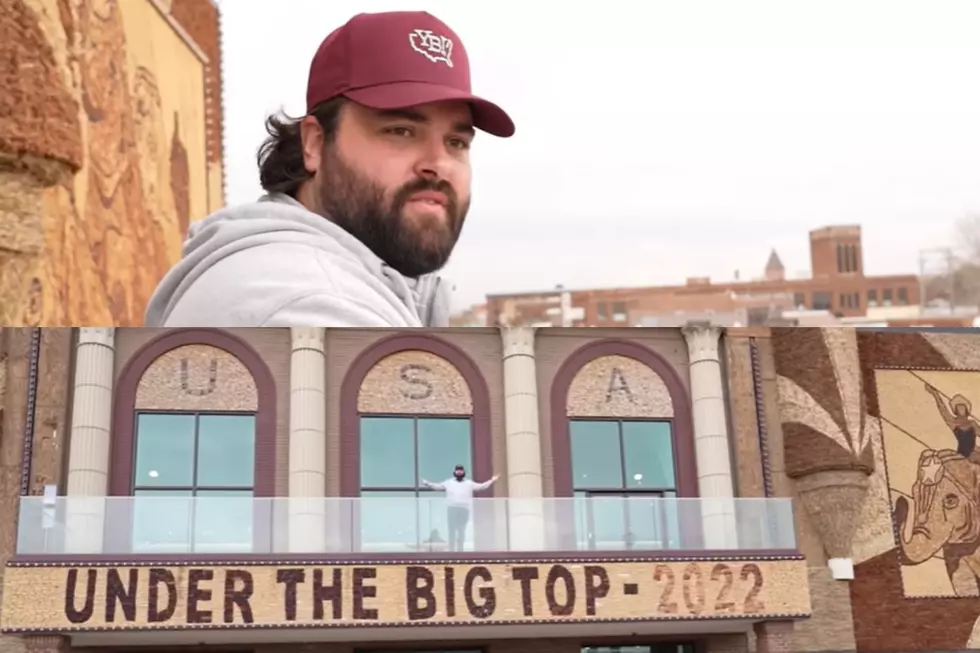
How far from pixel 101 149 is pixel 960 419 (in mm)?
17764

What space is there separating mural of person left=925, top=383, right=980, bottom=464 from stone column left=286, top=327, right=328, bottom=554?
1133 centimetres

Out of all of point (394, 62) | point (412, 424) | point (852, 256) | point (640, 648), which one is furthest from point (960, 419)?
point (394, 62)

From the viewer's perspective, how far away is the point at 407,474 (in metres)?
23.8

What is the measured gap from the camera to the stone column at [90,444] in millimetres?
21891

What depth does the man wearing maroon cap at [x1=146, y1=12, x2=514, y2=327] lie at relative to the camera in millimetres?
9719

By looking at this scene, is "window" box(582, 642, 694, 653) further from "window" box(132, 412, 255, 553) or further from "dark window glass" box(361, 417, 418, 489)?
"window" box(132, 412, 255, 553)

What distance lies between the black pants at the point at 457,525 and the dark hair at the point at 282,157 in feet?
42.8

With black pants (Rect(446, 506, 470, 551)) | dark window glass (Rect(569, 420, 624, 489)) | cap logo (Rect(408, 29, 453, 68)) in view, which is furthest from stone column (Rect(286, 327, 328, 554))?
cap logo (Rect(408, 29, 453, 68))

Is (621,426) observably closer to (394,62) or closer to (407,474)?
(407,474)

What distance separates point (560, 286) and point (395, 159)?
4659mm

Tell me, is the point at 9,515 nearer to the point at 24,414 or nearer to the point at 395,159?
the point at 24,414

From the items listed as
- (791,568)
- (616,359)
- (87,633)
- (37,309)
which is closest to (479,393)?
(616,359)

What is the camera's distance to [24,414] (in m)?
23.4

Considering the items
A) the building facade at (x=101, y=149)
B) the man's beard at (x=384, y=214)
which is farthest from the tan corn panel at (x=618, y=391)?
the man's beard at (x=384, y=214)
